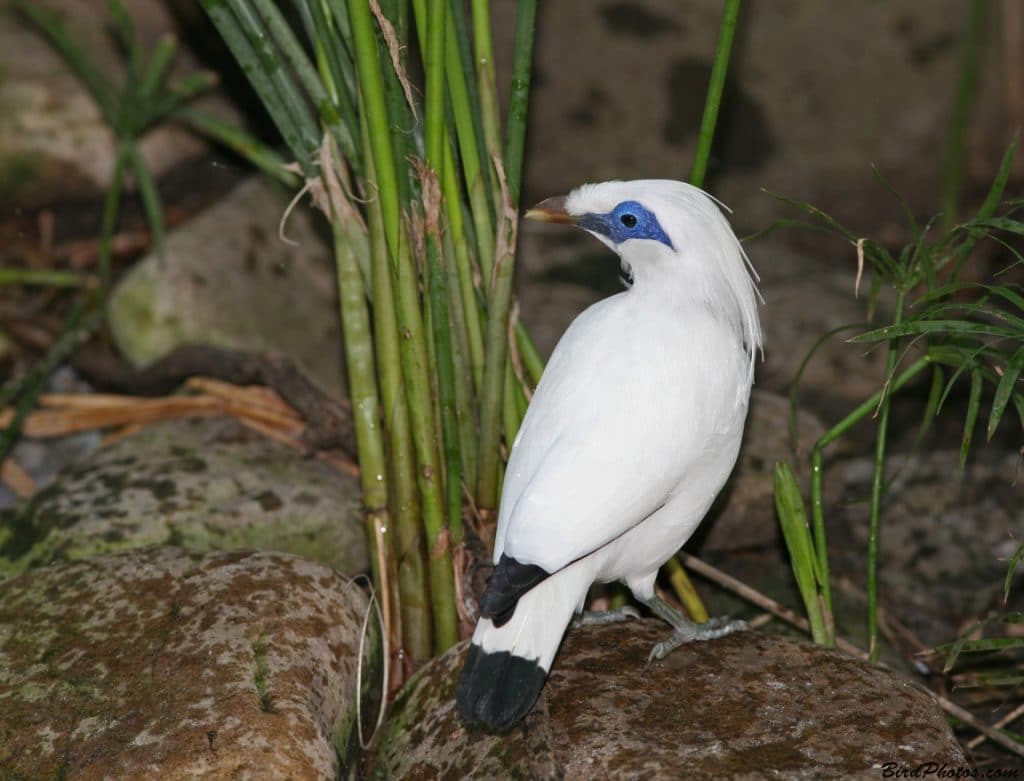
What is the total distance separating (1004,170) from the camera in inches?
110

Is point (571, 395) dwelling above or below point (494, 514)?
above

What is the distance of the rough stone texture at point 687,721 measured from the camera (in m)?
2.40

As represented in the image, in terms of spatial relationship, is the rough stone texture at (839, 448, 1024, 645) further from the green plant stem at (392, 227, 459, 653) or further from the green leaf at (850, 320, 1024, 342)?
the green plant stem at (392, 227, 459, 653)

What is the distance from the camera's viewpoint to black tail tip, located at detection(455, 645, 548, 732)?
242cm

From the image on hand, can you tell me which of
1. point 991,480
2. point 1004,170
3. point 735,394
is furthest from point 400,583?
point 991,480

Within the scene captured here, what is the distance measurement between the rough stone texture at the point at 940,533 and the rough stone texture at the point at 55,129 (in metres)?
3.07

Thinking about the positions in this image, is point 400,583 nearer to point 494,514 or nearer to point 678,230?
point 494,514

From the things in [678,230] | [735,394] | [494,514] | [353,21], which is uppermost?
[353,21]

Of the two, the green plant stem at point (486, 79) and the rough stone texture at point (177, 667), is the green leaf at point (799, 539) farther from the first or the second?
the rough stone texture at point (177, 667)

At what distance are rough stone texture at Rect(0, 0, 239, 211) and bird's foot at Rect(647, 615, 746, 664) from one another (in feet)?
10.8

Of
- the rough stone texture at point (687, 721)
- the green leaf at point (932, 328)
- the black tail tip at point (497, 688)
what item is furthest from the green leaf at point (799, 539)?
the black tail tip at point (497, 688)

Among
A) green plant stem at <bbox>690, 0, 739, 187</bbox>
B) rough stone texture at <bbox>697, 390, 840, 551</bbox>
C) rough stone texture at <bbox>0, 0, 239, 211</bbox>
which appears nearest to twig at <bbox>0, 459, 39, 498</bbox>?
rough stone texture at <bbox>0, 0, 239, 211</bbox>

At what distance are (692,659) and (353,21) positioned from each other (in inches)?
64.9
